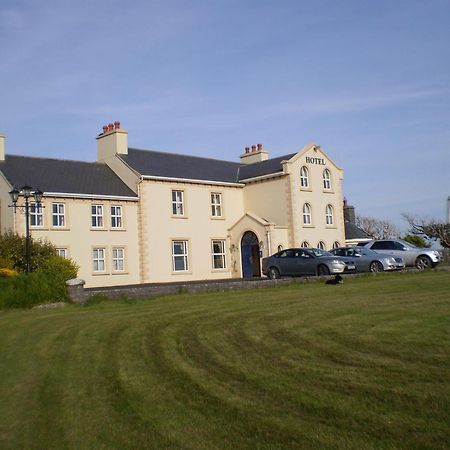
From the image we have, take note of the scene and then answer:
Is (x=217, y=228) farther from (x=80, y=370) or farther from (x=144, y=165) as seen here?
(x=80, y=370)

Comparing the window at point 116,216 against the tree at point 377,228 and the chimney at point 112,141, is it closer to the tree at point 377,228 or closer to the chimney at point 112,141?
the chimney at point 112,141

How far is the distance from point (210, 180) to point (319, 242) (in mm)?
9076

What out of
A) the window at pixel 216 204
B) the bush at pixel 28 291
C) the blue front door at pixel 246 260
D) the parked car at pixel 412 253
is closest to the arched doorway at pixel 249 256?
the blue front door at pixel 246 260

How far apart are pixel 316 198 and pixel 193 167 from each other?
360 inches

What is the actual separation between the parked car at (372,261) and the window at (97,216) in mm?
14374

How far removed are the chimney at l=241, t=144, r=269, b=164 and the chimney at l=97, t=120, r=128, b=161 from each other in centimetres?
1265

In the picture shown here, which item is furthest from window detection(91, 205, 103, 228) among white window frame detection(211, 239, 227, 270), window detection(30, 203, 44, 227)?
white window frame detection(211, 239, 227, 270)

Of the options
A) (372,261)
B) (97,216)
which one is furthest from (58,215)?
(372,261)

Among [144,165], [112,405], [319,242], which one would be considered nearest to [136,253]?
[144,165]

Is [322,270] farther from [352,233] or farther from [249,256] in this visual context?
[352,233]

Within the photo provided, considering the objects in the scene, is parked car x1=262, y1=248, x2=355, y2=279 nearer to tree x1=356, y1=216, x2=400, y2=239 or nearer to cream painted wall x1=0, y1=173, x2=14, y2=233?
cream painted wall x1=0, y1=173, x2=14, y2=233

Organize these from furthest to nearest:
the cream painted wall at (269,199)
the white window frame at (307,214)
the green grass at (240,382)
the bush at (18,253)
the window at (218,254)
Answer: the white window frame at (307,214) → the cream painted wall at (269,199) → the window at (218,254) → the bush at (18,253) → the green grass at (240,382)

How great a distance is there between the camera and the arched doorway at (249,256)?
1650 inches

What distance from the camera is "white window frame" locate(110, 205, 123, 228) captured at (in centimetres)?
3684
